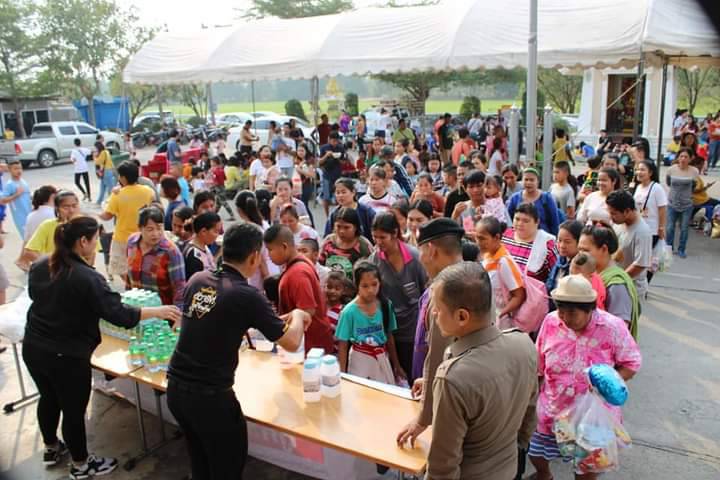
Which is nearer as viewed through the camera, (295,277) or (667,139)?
(295,277)

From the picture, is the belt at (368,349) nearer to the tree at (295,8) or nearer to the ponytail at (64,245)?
the ponytail at (64,245)

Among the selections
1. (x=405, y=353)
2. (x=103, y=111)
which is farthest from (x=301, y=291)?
(x=103, y=111)

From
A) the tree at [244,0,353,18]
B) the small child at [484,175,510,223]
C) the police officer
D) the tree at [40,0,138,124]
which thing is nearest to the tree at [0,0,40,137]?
the tree at [40,0,138,124]

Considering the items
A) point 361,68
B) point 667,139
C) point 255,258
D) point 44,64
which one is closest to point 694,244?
point 361,68

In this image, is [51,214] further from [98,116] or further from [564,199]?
[98,116]

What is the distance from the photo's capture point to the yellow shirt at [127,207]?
6.14 meters

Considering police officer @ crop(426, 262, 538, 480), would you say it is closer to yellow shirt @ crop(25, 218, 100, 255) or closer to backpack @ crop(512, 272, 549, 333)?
backpack @ crop(512, 272, 549, 333)

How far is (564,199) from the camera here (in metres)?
6.72

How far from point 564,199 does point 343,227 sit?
10.8 feet

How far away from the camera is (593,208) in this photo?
5969mm

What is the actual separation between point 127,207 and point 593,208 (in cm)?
474

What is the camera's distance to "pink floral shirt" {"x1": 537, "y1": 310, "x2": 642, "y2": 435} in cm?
301

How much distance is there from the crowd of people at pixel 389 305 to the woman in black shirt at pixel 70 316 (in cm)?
1

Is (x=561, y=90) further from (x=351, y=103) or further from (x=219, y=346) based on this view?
(x=219, y=346)
